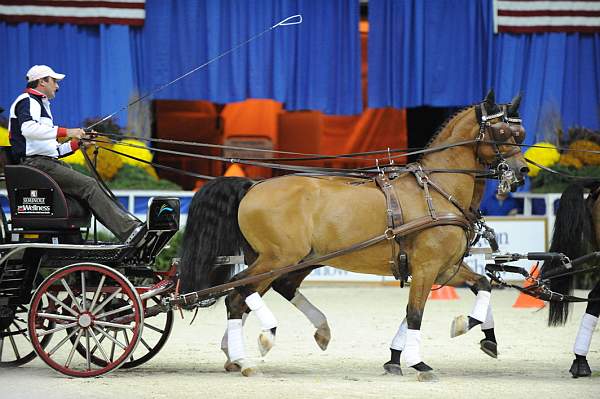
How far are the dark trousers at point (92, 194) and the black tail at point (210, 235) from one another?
1.64ft

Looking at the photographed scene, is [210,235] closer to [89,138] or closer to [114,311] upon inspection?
[114,311]

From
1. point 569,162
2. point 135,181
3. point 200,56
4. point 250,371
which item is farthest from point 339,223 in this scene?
point 569,162

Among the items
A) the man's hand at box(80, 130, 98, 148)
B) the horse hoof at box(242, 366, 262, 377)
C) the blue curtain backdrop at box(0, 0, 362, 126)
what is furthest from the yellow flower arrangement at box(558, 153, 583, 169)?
the man's hand at box(80, 130, 98, 148)

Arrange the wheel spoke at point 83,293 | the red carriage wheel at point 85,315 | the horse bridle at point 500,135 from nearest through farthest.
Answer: the red carriage wheel at point 85,315 → the wheel spoke at point 83,293 → the horse bridle at point 500,135

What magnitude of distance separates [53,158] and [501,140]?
Result: 3.67 m

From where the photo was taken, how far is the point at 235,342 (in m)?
8.28

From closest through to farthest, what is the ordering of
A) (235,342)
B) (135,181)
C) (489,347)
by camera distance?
1. (235,342)
2. (489,347)
3. (135,181)

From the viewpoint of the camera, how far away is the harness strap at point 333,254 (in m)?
8.12

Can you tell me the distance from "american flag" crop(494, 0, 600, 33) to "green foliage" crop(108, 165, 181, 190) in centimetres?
566

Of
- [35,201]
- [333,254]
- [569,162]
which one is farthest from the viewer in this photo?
[569,162]

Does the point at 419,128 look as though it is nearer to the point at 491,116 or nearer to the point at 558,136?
the point at 558,136

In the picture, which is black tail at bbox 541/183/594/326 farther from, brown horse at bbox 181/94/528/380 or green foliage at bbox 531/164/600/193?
green foliage at bbox 531/164/600/193

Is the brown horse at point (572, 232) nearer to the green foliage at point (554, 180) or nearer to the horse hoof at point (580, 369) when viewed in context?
the horse hoof at point (580, 369)

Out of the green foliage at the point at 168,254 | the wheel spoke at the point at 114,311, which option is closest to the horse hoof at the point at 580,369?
the wheel spoke at the point at 114,311
